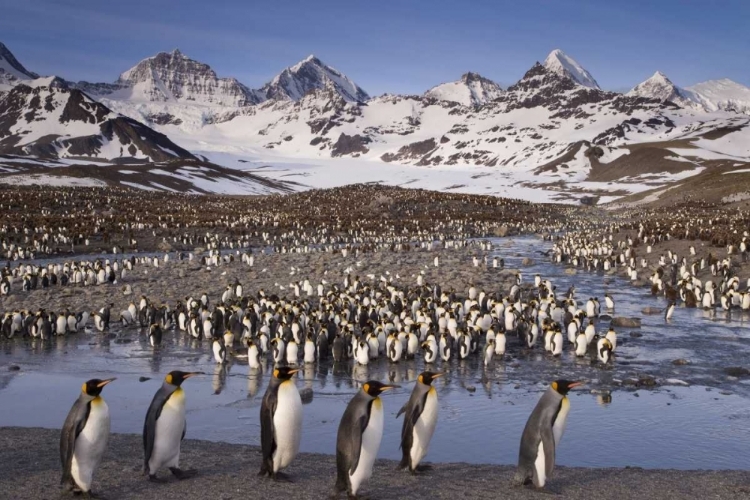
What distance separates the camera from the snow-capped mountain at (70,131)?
487 feet

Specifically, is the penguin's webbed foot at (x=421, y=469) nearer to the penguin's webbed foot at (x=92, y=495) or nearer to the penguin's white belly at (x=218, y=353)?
the penguin's webbed foot at (x=92, y=495)

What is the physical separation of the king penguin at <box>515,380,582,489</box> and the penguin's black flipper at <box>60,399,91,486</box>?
387 centimetres

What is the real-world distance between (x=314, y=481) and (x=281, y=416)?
76 centimetres

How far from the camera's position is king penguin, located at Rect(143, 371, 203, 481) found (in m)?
6.29

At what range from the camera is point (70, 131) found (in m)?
156

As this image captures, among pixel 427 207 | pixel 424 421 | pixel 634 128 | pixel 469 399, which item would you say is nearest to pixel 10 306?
pixel 469 399

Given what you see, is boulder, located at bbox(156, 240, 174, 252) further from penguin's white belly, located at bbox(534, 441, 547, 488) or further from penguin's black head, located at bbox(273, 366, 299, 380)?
penguin's white belly, located at bbox(534, 441, 547, 488)

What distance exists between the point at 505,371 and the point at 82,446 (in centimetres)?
795

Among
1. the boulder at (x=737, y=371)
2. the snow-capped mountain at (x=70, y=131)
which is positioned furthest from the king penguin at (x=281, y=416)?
the snow-capped mountain at (x=70, y=131)

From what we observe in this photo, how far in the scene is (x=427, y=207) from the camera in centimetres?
6169

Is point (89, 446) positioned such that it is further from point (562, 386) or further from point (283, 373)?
point (562, 386)

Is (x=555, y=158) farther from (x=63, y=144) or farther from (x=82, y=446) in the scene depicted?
(x=82, y=446)

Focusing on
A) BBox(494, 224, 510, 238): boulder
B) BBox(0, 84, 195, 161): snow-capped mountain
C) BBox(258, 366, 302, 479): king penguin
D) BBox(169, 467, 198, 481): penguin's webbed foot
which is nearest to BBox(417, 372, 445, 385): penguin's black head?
BBox(258, 366, 302, 479): king penguin

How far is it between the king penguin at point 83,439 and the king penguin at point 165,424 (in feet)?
1.51
